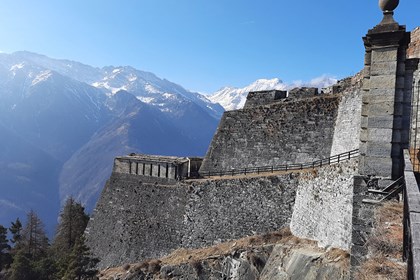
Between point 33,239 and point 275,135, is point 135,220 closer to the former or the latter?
point 275,135

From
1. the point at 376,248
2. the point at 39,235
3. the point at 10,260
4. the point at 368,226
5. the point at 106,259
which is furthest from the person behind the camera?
the point at 39,235

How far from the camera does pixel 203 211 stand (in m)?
26.5

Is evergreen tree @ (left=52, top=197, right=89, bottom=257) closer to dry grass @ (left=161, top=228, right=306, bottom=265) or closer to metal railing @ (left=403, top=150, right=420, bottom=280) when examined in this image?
dry grass @ (left=161, top=228, right=306, bottom=265)

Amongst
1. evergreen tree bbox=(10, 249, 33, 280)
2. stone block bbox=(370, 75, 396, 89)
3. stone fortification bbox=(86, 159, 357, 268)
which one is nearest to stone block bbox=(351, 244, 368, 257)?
stone block bbox=(370, 75, 396, 89)

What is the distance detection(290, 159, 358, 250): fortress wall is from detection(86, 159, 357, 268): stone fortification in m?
0.05

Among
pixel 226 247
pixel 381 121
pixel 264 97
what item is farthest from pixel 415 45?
pixel 226 247

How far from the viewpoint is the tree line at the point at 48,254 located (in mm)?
28656

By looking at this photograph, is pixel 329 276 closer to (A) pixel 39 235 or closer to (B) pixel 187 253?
(B) pixel 187 253

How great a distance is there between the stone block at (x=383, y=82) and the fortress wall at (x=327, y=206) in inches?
287

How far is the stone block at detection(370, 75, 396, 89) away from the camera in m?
9.17

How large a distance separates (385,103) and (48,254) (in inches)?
1607

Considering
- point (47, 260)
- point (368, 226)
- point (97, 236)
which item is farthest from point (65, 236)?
point (368, 226)

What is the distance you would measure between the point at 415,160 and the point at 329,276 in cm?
718

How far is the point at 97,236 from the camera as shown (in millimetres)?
32750
